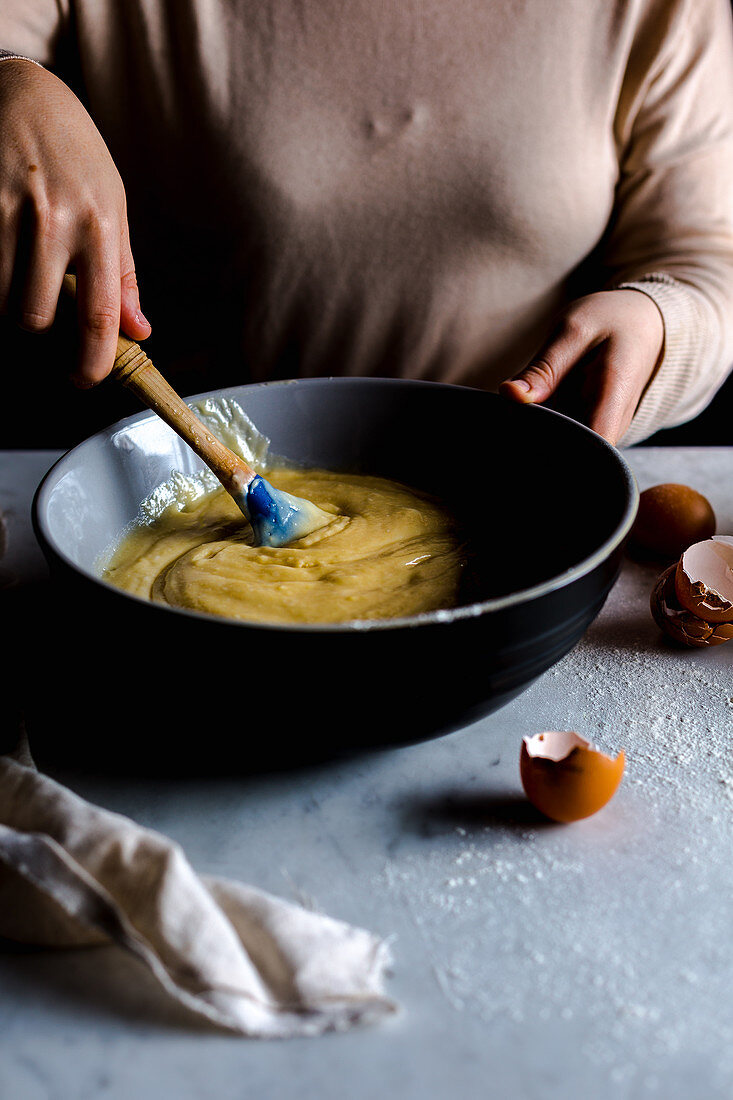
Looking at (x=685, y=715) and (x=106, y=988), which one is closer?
(x=106, y=988)

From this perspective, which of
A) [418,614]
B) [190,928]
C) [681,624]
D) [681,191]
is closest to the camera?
[190,928]

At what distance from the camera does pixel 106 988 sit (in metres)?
0.59

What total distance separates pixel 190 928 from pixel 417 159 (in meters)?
1.08

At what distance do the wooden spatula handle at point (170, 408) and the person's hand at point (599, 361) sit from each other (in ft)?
1.04

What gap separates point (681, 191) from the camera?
134 centimetres

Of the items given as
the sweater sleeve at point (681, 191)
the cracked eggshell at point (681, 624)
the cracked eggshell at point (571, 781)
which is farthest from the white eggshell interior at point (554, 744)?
the sweater sleeve at point (681, 191)

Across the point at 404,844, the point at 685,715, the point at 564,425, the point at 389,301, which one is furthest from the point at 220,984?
the point at 389,301

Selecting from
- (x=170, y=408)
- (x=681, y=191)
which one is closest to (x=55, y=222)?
(x=170, y=408)

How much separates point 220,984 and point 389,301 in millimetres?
1052

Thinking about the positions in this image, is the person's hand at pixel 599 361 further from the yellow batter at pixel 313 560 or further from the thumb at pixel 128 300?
the thumb at pixel 128 300

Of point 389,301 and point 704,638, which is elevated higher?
point 389,301

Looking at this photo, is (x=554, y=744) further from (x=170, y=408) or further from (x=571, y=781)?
(x=170, y=408)

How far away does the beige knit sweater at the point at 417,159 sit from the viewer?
4.09 feet

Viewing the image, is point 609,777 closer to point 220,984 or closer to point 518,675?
point 518,675
